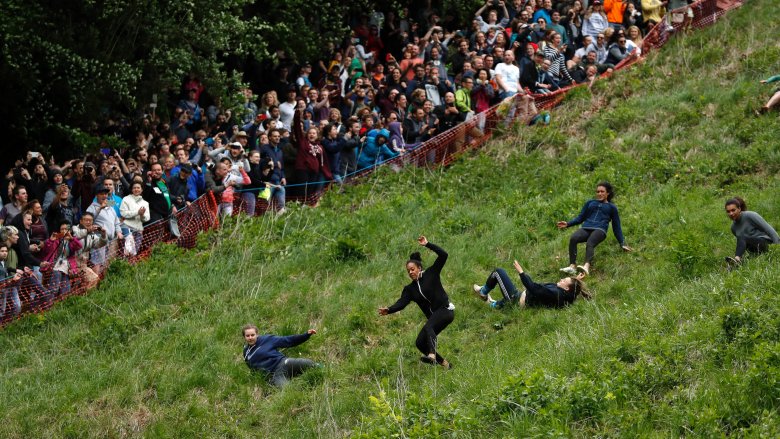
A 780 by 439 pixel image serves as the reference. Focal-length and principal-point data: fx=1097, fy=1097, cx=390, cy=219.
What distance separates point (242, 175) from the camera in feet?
61.4

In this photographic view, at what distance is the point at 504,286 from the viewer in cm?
1512

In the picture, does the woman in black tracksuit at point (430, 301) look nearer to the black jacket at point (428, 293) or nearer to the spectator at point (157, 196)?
the black jacket at point (428, 293)

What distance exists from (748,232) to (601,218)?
242 centimetres

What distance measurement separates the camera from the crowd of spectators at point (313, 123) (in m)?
16.9

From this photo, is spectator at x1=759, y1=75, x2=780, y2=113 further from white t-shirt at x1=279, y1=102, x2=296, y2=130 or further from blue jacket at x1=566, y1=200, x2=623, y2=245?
white t-shirt at x1=279, y1=102, x2=296, y2=130

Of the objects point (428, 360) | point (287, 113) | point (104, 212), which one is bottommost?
point (428, 360)

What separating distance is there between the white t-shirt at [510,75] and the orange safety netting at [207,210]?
456mm

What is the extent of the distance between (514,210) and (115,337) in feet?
22.9

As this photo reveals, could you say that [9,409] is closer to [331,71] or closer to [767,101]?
[331,71]

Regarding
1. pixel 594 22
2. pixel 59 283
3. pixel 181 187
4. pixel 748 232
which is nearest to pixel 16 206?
pixel 59 283

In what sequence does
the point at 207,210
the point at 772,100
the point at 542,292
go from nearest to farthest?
1. the point at 542,292
2. the point at 207,210
3. the point at 772,100

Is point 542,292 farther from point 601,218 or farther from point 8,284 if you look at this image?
point 8,284

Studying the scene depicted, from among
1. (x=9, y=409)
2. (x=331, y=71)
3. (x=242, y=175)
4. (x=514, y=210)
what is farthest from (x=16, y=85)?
(x=514, y=210)

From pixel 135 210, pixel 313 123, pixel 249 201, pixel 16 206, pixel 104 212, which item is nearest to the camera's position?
pixel 16 206
